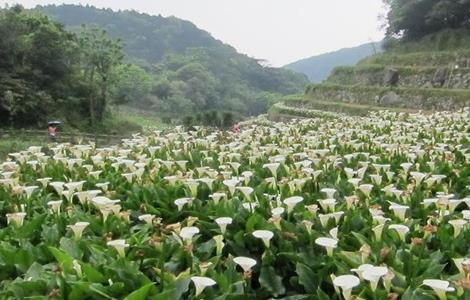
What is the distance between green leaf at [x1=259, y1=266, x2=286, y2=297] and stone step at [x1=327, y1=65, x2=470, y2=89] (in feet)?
74.6

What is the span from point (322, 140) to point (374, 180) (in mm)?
2761

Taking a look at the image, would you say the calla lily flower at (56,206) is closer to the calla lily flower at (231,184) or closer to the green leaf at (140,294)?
the calla lily flower at (231,184)

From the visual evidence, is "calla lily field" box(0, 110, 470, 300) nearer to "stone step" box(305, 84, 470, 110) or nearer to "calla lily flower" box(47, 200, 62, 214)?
"calla lily flower" box(47, 200, 62, 214)

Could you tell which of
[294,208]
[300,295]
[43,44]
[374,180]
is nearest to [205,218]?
[294,208]

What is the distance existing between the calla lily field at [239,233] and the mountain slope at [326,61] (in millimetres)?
154987

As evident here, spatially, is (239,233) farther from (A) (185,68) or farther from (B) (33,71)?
(A) (185,68)

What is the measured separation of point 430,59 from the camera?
27.4 meters

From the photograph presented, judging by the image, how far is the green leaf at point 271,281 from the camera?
9.12 feet

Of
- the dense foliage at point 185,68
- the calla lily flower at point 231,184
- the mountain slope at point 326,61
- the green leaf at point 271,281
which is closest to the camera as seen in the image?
the green leaf at point 271,281

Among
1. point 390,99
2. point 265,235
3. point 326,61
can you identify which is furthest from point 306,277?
point 326,61

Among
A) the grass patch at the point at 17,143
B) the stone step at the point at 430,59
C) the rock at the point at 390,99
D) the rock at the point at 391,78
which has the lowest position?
the grass patch at the point at 17,143

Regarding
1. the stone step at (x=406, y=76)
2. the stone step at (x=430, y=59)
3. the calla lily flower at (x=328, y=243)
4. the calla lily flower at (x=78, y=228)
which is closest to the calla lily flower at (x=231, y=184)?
the calla lily flower at (x=78, y=228)

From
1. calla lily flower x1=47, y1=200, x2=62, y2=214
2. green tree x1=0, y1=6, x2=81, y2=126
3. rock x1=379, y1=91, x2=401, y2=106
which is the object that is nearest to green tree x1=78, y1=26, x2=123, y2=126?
green tree x1=0, y1=6, x2=81, y2=126

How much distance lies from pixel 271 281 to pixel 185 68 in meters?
73.2
